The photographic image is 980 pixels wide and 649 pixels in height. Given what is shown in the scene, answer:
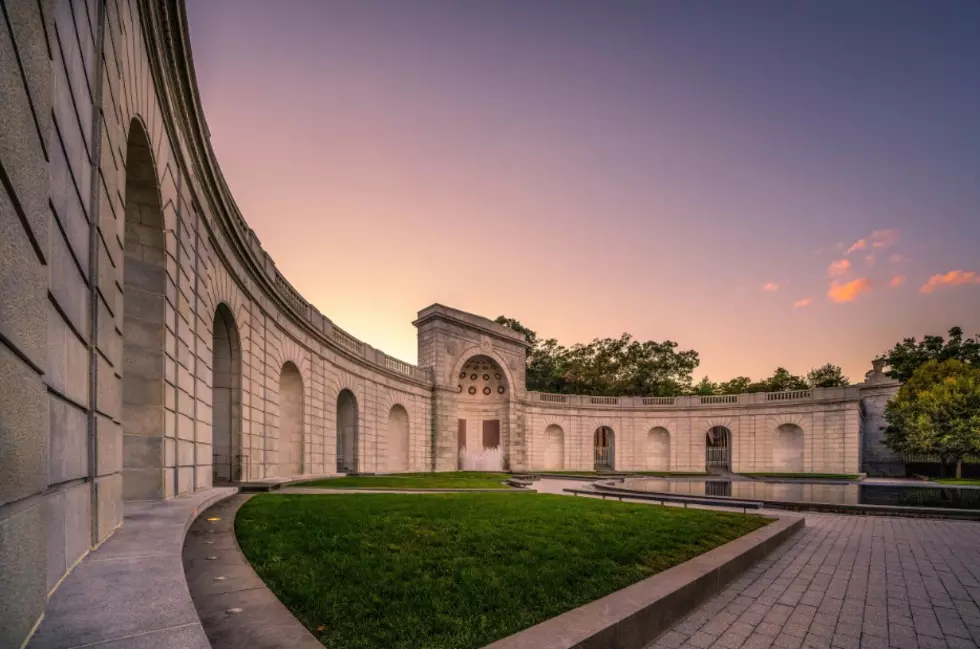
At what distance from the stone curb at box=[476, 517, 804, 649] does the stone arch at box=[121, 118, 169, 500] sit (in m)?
7.18


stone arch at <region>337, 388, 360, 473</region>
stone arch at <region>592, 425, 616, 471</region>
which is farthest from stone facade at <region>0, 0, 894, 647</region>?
stone arch at <region>592, 425, 616, 471</region>

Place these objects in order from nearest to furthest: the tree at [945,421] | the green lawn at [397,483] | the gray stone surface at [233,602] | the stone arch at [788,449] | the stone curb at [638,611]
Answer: the gray stone surface at [233,602]
the stone curb at [638,611]
the green lawn at [397,483]
the tree at [945,421]
the stone arch at [788,449]

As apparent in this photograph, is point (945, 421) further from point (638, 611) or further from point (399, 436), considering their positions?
point (638, 611)

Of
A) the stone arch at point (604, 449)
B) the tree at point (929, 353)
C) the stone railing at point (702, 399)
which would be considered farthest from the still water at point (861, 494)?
the tree at point (929, 353)

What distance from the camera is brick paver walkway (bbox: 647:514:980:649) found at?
4820mm

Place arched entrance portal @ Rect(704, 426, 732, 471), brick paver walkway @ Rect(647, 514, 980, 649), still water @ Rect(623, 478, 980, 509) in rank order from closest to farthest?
brick paver walkway @ Rect(647, 514, 980, 649) → still water @ Rect(623, 478, 980, 509) → arched entrance portal @ Rect(704, 426, 732, 471)

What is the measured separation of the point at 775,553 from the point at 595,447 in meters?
39.7

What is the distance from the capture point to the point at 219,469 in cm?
1474

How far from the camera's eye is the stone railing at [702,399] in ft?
128

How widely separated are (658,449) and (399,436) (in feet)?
78.2

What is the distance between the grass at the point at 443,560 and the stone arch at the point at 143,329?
71.7 inches

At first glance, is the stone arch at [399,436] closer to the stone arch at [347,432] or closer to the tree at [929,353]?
the stone arch at [347,432]

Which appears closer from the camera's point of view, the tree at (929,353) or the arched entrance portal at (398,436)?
the arched entrance portal at (398,436)

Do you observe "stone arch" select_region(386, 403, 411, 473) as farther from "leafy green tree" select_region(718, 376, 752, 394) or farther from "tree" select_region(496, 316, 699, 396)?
"leafy green tree" select_region(718, 376, 752, 394)
